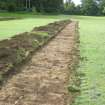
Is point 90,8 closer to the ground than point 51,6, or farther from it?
closer to the ground

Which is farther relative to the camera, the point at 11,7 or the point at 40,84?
the point at 11,7

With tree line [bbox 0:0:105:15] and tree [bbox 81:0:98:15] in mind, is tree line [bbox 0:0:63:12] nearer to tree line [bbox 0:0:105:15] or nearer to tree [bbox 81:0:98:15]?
tree line [bbox 0:0:105:15]

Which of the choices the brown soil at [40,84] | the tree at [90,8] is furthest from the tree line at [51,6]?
the brown soil at [40,84]

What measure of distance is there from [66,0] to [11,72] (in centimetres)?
10796

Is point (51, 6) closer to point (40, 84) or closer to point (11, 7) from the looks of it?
point (11, 7)

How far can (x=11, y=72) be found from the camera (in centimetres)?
774

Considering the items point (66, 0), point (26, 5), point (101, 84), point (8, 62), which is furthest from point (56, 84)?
point (66, 0)

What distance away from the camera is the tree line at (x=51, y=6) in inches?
2817

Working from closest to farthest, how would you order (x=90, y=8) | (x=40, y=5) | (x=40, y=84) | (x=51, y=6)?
(x=40, y=84) → (x=40, y=5) → (x=51, y=6) → (x=90, y=8)

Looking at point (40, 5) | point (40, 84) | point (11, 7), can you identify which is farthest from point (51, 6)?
point (40, 84)

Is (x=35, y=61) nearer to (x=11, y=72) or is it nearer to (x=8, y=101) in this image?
(x=11, y=72)

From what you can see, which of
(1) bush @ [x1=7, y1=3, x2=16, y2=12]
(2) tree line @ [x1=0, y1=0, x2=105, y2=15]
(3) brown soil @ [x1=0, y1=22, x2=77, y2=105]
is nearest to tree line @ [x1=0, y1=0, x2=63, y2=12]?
(2) tree line @ [x1=0, y1=0, x2=105, y2=15]

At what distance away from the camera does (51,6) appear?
87.6m

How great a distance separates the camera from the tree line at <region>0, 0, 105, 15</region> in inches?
2817
